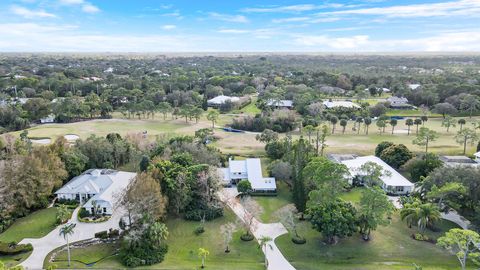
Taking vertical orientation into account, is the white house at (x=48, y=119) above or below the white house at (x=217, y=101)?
below

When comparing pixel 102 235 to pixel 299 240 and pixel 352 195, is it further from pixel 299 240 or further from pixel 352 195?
pixel 352 195

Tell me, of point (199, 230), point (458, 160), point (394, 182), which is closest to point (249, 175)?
point (199, 230)

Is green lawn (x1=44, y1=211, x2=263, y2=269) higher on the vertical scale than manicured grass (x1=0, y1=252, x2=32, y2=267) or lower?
lower

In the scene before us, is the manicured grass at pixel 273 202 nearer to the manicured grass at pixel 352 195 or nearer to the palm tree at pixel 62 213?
the manicured grass at pixel 352 195

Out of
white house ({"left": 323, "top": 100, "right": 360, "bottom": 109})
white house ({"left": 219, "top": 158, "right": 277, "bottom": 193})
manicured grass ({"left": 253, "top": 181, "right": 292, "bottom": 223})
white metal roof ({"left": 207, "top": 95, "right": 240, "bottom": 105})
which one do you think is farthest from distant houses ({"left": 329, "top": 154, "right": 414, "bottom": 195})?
white metal roof ({"left": 207, "top": 95, "right": 240, "bottom": 105})

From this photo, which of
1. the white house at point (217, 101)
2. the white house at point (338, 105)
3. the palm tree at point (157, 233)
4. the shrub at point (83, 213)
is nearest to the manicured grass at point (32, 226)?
the shrub at point (83, 213)

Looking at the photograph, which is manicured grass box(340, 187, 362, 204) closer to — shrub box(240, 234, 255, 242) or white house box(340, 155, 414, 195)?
white house box(340, 155, 414, 195)
